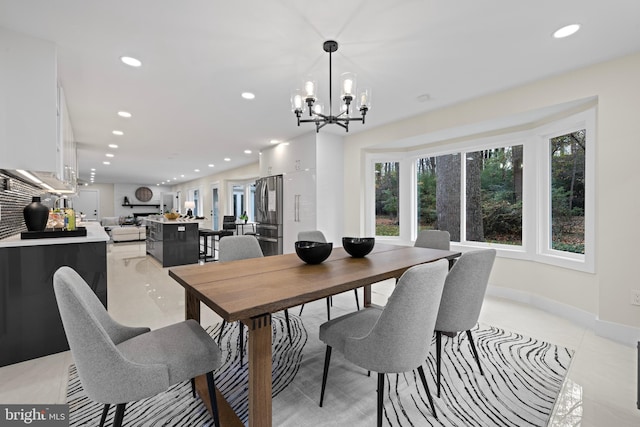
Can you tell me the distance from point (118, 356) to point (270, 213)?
466cm

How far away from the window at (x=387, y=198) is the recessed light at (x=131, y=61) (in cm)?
373

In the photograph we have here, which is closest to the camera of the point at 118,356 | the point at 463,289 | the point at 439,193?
the point at 118,356

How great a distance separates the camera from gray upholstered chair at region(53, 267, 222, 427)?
1.06m

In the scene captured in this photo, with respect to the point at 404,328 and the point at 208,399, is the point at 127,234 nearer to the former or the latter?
the point at 208,399

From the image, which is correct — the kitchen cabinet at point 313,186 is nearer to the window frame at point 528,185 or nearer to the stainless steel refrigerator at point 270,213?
the stainless steel refrigerator at point 270,213

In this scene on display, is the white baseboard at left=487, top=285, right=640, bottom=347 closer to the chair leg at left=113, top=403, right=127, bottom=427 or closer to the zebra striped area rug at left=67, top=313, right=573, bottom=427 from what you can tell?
the zebra striped area rug at left=67, top=313, right=573, bottom=427

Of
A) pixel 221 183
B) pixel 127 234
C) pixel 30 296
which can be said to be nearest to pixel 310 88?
pixel 30 296

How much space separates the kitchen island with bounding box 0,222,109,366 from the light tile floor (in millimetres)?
115

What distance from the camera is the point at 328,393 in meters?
1.80

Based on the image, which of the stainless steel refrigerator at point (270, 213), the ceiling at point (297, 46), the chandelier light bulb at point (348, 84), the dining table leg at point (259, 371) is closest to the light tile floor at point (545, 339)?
the dining table leg at point (259, 371)

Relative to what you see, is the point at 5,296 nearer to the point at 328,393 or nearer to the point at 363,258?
the point at 328,393

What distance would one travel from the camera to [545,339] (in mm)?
2588

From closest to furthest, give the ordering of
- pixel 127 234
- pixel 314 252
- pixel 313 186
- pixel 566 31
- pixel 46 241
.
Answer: pixel 314 252 → pixel 566 31 → pixel 46 241 → pixel 313 186 → pixel 127 234

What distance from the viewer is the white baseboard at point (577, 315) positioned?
2496 millimetres
